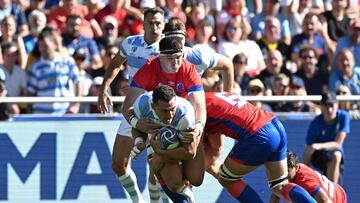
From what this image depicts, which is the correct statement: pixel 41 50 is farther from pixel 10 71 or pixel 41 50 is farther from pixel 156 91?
pixel 156 91

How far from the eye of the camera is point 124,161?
12.3 m

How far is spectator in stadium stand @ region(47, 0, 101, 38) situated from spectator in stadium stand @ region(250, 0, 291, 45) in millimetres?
2268

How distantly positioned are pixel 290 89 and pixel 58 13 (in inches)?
131

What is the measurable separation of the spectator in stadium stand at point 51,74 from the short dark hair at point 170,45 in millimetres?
3997

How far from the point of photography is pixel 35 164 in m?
14.1

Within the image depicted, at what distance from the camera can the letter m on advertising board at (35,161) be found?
14.0 metres

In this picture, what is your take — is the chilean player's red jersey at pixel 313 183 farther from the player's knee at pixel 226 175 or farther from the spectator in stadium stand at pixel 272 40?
the spectator in stadium stand at pixel 272 40

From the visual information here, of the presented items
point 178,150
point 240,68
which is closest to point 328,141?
point 240,68

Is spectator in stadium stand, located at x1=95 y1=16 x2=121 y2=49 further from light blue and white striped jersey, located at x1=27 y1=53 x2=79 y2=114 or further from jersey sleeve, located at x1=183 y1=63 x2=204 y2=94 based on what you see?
jersey sleeve, located at x1=183 y1=63 x2=204 y2=94

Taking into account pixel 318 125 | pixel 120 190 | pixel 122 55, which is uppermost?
pixel 122 55

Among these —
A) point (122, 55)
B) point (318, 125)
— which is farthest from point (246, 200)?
point (318, 125)

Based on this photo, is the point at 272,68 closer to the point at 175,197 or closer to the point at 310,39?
the point at 310,39

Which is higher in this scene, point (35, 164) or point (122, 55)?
point (122, 55)

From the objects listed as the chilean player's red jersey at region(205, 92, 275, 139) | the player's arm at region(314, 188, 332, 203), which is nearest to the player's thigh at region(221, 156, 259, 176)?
the chilean player's red jersey at region(205, 92, 275, 139)
